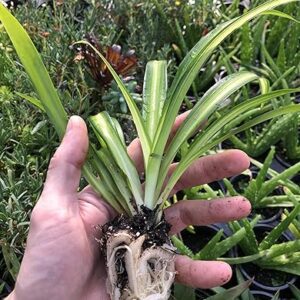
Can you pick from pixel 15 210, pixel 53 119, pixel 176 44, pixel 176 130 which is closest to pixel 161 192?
pixel 176 130

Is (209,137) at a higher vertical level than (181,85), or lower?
lower

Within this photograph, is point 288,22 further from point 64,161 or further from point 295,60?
point 64,161

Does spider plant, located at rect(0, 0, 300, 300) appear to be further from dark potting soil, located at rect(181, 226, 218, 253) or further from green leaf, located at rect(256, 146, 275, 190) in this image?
dark potting soil, located at rect(181, 226, 218, 253)

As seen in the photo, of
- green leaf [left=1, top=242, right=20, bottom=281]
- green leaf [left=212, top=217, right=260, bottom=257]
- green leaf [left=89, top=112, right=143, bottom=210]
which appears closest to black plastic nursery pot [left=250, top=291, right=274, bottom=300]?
green leaf [left=212, top=217, right=260, bottom=257]

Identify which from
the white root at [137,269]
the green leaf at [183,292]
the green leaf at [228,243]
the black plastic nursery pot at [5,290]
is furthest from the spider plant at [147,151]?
the black plastic nursery pot at [5,290]

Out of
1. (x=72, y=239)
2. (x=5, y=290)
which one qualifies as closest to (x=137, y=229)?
(x=72, y=239)

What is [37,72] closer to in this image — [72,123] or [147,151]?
[72,123]

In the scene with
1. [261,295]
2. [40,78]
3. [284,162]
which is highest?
[40,78]
